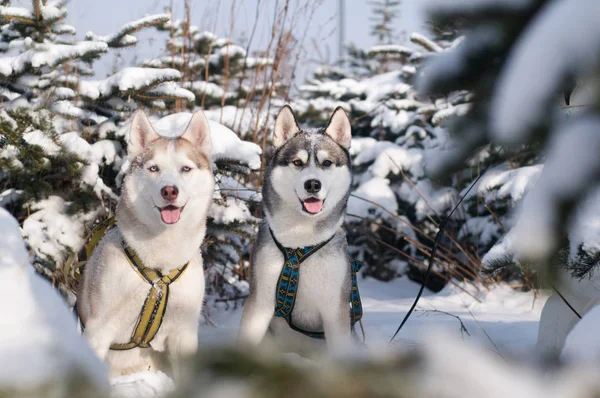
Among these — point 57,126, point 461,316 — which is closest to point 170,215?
point 57,126

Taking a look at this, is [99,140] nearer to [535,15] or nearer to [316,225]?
[316,225]

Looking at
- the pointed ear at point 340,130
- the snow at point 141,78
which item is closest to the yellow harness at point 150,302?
the pointed ear at point 340,130

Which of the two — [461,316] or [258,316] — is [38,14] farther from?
[461,316]

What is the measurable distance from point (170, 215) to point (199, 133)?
555 millimetres

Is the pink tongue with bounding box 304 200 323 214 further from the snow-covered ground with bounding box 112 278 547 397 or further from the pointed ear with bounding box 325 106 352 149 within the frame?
the snow-covered ground with bounding box 112 278 547 397

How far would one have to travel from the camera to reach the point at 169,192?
2.68m

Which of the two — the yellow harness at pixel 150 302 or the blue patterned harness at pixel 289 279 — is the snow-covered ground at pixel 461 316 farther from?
the yellow harness at pixel 150 302

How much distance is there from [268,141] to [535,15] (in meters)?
4.10

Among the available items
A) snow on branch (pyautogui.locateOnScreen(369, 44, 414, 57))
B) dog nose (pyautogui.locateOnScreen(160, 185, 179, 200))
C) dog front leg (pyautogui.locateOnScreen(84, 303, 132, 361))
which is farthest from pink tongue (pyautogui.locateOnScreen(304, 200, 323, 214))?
snow on branch (pyautogui.locateOnScreen(369, 44, 414, 57))

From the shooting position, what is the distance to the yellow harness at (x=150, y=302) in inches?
106

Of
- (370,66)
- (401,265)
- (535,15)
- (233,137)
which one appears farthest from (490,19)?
(370,66)

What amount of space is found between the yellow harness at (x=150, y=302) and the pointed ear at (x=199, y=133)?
654 millimetres

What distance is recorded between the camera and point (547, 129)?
1.19 meters

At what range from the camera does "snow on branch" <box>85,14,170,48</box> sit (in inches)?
158
